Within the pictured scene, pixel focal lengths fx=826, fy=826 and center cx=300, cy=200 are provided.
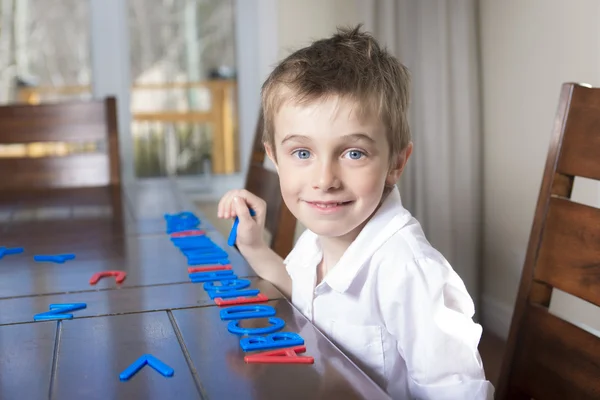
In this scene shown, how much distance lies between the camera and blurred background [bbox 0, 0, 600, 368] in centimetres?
251

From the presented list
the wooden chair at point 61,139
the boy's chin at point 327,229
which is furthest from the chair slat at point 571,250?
the wooden chair at point 61,139

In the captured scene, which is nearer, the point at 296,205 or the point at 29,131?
the point at 296,205

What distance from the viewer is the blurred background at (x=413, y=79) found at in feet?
8.25

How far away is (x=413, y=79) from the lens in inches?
107

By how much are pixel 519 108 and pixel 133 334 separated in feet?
6.50

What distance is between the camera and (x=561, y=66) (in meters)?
2.35

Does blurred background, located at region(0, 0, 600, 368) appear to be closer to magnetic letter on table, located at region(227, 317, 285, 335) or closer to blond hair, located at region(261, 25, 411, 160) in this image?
blond hair, located at region(261, 25, 411, 160)

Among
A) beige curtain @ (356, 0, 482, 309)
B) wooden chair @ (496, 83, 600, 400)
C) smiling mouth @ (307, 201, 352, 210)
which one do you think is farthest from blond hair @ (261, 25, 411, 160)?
beige curtain @ (356, 0, 482, 309)

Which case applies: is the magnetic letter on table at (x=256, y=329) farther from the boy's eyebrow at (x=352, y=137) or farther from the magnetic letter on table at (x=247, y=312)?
the boy's eyebrow at (x=352, y=137)

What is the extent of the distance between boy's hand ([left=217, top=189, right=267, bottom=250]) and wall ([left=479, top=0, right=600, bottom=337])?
1247 millimetres

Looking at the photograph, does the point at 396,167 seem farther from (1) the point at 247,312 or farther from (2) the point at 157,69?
(2) the point at 157,69

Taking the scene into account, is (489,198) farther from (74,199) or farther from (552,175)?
(552,175)

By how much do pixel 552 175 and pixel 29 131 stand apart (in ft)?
5.46

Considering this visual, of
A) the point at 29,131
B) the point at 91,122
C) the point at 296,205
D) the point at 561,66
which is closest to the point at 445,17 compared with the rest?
the point at 561,66
